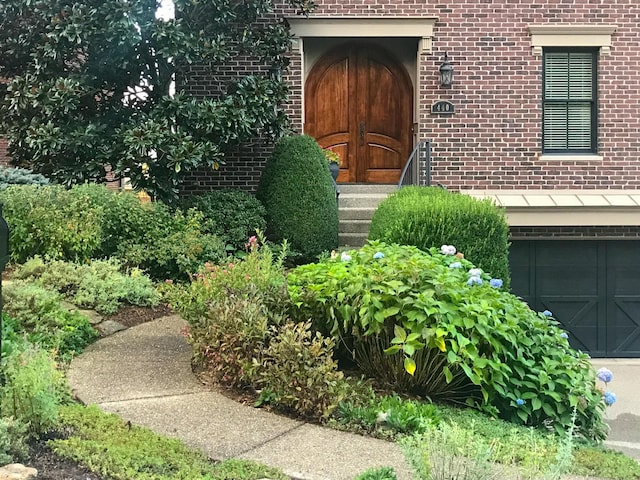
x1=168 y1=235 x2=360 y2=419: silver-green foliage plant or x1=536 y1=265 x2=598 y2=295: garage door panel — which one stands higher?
x1=168 y1=235 x2=360 y2=419: silver-green foliage plant

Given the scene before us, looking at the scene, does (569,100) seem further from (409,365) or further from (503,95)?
(409,365)

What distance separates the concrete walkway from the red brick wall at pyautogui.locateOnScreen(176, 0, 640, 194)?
21.2 ft

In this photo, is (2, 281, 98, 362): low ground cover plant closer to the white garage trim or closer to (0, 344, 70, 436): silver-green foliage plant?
(0, 344, 70, 436): silver-green foliage plant

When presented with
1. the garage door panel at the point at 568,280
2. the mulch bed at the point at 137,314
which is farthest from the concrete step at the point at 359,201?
the mulch bed at the point at 137,314

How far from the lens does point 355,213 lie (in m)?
10.4

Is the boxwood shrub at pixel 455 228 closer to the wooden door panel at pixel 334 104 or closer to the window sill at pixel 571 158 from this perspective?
the window sill at pixel 571 158

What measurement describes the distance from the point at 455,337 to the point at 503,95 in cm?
777

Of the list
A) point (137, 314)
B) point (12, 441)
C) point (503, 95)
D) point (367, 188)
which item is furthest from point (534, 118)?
point (12, 441)

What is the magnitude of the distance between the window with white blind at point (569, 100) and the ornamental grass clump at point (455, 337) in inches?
287

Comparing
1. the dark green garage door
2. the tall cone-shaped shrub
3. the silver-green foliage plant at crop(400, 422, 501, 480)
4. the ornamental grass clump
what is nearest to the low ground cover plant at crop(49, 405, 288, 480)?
the silver-green foliage plant at crop(400, 422, 501, 480)

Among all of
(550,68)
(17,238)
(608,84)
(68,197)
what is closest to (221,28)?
(68,197)

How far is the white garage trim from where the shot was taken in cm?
1059

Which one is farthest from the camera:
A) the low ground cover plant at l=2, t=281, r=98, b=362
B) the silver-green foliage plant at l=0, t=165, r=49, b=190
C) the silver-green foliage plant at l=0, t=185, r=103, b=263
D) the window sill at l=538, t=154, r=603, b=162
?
the window sill at l=538, t=154, r=603, b=162

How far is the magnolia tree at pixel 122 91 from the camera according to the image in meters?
8.43
